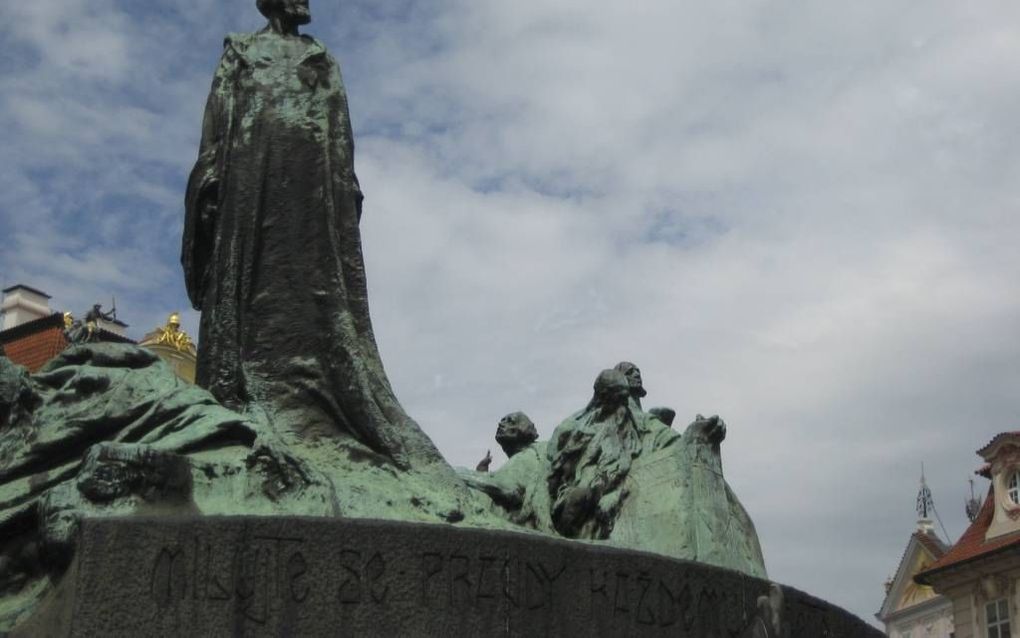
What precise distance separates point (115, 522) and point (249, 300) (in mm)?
2443

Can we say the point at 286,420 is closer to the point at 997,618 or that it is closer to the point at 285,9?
the point at 285,9

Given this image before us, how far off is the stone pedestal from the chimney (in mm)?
38174

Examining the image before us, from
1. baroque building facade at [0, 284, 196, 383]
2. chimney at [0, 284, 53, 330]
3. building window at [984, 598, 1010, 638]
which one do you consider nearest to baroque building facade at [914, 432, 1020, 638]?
building window at [984, 598, 1010, 638]

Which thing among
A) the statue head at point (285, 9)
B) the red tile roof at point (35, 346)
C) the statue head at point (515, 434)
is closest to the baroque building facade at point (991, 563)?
the red tile roof at point (35, 346)

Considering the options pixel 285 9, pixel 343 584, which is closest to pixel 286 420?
pixel 343 584

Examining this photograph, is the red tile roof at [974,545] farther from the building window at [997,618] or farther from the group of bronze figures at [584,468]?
the group of bronze figures at [584,468]

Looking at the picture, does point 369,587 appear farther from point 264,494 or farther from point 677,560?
point 677,560

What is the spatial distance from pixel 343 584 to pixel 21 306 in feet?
128

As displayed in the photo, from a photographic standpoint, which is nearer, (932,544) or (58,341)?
(58,341)

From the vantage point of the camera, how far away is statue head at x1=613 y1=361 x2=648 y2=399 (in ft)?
36.5

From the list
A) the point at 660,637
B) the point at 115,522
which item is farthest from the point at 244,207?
the point at 660,637

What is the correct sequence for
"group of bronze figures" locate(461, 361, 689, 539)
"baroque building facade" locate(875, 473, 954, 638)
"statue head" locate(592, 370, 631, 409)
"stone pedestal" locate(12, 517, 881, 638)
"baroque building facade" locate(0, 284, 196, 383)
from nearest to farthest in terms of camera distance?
"stone pedestal" locate(12, 517, 881, 638) < "group of bronze figures" locate(461, 361, 689, 539) < "statue head" locate(592, 370, 631, 409) < "baroque building facade" locate(0, 284, 196, 383) < "baroque building facade" locate(875, 473, 954, 638)

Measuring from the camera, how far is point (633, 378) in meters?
11.2

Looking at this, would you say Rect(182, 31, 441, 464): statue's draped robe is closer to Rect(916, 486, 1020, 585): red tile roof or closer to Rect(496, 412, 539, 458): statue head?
Rect(496, 412, 539, 458): statue head
